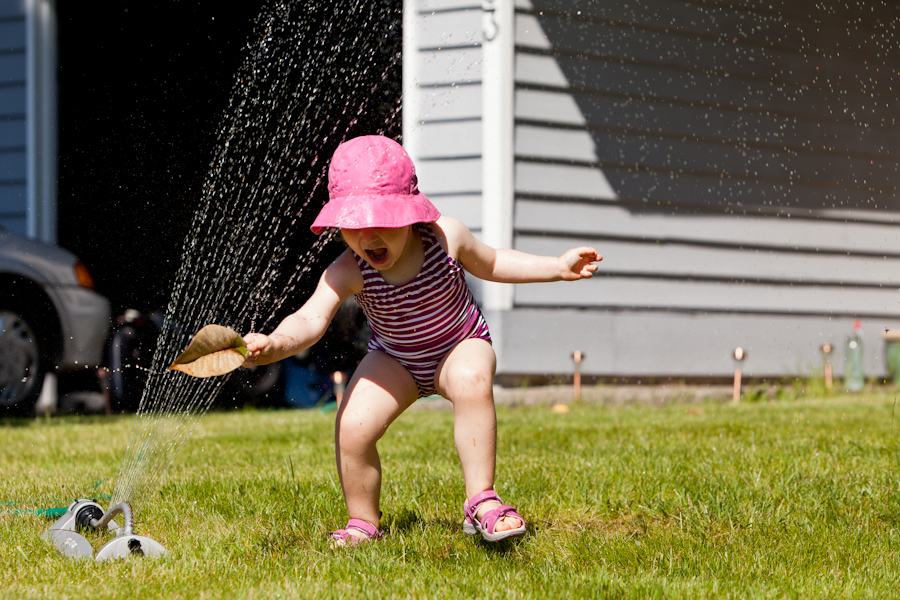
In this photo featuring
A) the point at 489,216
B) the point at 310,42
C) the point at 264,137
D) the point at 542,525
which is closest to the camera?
the point at 542,525

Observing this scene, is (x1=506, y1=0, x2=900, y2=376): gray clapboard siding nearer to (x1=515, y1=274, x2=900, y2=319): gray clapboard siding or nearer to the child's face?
(x1=515, y1=274, x2=900, y2=319): gray clapboard siding

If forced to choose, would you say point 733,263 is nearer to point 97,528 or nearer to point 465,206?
point 465,206

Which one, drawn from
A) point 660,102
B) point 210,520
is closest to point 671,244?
point 660,102

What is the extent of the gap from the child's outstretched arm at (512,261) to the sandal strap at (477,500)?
0.53 metres

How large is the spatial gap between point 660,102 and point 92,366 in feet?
12.6

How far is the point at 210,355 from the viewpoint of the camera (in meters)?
1.60

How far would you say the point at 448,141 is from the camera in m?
5.14

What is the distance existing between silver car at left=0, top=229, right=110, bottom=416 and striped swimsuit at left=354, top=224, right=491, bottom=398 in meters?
3.33

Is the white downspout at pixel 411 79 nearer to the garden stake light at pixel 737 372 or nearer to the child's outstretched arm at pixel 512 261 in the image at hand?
the garden stake light at pixel 737 372

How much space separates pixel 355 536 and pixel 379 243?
0.68 m

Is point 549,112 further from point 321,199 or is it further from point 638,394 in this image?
point 321,199

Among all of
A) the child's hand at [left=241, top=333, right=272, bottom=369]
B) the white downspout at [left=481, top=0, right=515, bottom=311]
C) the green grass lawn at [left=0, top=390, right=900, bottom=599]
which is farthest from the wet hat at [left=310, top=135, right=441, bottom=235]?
the white downspout at [left=481, top=0, right=515, bottom=311]

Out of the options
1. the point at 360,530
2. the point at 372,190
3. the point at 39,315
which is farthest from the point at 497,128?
the point at 360,530

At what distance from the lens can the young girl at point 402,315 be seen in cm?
188
